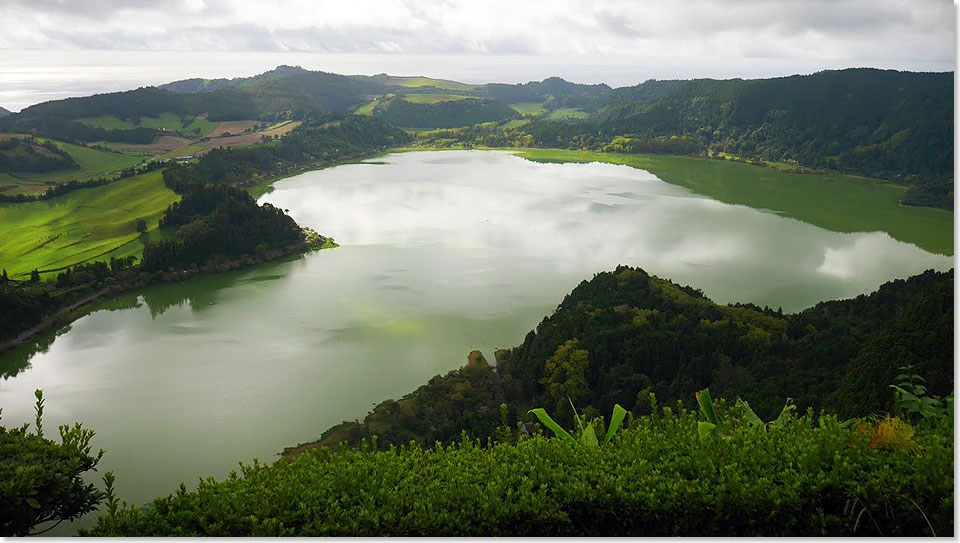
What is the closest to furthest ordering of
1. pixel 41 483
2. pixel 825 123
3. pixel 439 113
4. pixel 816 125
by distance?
pixel 41 483 → pixel 825 123 → pixel 816 125 → pixel 439 113

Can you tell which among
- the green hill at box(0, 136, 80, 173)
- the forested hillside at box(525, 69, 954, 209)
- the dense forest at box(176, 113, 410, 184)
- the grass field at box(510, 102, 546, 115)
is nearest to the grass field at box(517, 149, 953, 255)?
the forested hillside at box(525, 69, 954, 209)

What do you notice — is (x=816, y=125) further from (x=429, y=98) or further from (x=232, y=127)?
(x=232, y=127)

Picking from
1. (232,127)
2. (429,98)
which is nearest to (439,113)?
(429,98)

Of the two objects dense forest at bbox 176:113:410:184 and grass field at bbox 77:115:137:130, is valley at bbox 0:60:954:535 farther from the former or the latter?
grass field at bbox 77:115:137:130

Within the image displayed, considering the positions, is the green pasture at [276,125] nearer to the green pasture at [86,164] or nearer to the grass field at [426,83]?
the green pasture at [86,164]

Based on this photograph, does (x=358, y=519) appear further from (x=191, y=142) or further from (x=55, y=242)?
(x=191, y=142)
